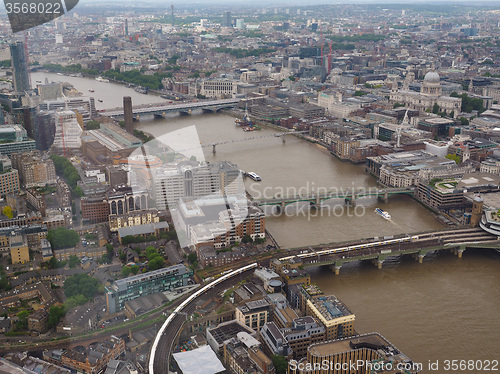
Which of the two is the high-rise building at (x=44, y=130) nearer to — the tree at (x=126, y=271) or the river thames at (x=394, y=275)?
the river thames at (x=394, y=275)

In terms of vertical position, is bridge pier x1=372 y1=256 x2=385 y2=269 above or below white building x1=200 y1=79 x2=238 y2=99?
below

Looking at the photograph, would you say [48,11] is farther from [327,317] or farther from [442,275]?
[442,275]

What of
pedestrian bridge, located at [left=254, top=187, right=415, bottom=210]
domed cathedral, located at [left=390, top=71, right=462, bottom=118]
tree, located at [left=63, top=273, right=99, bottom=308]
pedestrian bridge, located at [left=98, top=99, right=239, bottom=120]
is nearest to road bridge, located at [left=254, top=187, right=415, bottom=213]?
pedestrian bridge, located at [left=254, top=187, right=415, bottom=210]

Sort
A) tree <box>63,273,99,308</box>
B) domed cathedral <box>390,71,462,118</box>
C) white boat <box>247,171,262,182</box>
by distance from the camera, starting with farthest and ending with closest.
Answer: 1. domed cathedral <box>390,71,462,118</box>
2. white boat <box>247,171,262,182</box>
3. tree <box>63,273,99,308</box>

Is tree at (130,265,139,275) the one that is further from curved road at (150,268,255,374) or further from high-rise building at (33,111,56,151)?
high-rise building at (33,111,56,151)

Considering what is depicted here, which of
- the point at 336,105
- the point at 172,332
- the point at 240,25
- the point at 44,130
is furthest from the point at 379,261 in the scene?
the point at 240,25

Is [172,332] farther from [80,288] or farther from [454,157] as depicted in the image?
[454,157]
